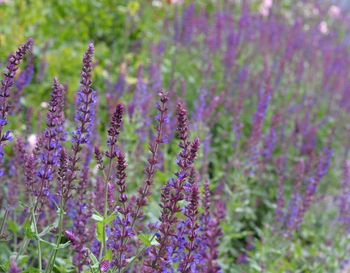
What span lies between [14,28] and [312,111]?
10.9ft

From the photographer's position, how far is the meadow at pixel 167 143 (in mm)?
2137

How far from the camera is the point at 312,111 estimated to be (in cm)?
650

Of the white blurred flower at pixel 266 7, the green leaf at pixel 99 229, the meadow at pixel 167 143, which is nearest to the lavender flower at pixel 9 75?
the meadow at pixel 167 143

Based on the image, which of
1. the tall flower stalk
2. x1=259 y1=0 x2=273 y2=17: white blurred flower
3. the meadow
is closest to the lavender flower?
the meadow

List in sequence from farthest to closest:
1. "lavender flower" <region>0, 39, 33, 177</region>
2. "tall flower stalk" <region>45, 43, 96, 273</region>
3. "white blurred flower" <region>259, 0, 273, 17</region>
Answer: "white blurred flower" <region>259, 0, 273, 17</region>
"tall flower stalk" <region>45, 43, 96, 273</region>
"lavender flower" <region>0, 39, 33, 177</region>

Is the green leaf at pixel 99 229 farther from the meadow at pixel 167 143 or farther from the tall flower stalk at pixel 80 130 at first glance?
the tall flower stalk at pixel 80 130

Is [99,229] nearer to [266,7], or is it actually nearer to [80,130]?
[80,130]

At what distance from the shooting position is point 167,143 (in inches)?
94.0

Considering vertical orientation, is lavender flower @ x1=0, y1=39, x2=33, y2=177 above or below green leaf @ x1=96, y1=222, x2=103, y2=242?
above

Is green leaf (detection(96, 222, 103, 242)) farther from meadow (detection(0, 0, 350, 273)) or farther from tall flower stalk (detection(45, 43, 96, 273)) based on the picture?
tall flower stalk (detection(45, 43, 96, 273))

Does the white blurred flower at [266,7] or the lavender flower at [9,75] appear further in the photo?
the white blurred flower at [266,7]

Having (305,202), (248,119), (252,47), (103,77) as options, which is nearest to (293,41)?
(252,47)

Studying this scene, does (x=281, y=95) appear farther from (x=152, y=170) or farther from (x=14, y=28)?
(x=152, y=170)

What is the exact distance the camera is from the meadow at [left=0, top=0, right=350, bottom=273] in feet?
7.01
